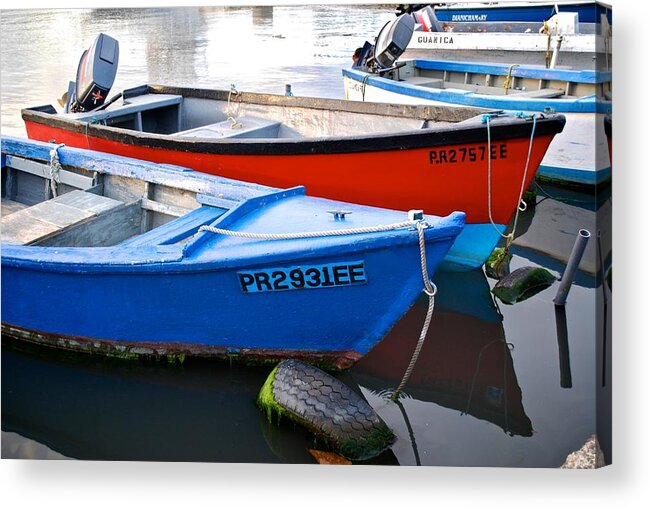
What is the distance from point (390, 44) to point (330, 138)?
2.78 m

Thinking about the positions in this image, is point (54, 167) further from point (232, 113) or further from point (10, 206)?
point (232, 113)

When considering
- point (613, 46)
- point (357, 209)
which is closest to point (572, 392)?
point (357, 209)

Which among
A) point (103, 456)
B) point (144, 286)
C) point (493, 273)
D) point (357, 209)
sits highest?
point (357, 209)

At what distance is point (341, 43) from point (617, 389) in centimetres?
788


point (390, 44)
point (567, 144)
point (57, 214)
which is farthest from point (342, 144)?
point (390, 44)

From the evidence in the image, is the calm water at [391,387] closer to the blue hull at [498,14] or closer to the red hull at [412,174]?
the red hull at [412,174]

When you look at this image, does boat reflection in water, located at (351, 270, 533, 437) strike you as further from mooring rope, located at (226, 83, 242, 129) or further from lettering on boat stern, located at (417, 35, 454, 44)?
lettering on boat stern, located at (417, 35, 454, 44)

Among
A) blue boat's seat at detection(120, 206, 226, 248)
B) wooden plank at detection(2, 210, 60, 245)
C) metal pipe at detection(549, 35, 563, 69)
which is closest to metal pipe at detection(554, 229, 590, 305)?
blue boat's seat at detection(120, 206, 226, 248)

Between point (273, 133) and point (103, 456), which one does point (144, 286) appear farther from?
point (273, 133)

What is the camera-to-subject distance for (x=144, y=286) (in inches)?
143

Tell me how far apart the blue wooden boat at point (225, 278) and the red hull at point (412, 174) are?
764 mm

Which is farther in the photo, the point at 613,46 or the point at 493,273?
the point at 493,273

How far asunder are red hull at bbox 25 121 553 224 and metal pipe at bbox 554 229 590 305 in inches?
18.5

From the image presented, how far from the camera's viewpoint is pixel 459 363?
13.7 ft
